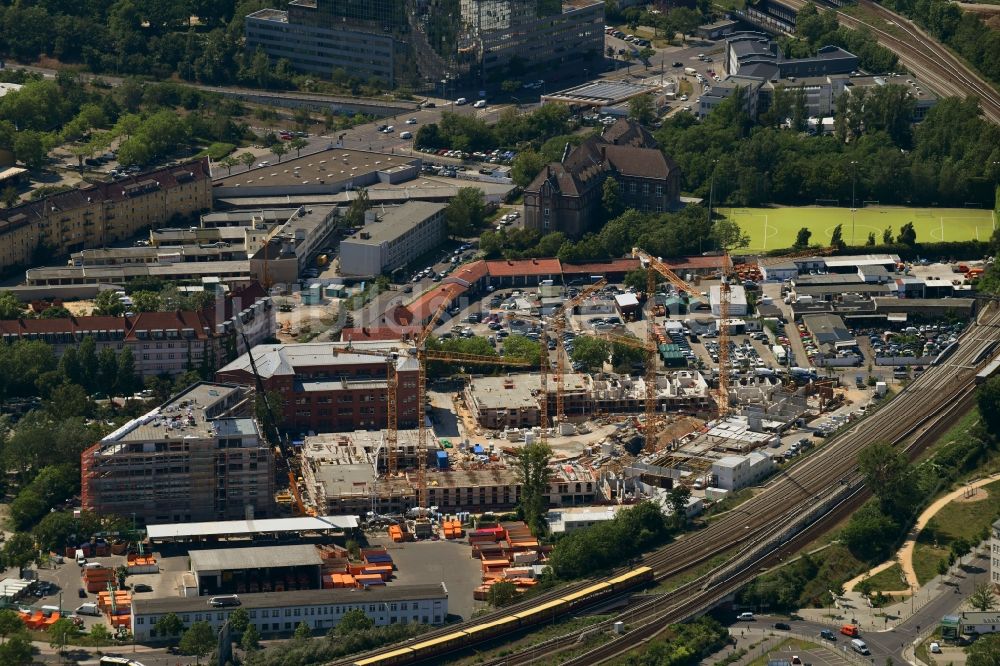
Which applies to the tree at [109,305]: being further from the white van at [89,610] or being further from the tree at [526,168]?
the tree at [526,168]

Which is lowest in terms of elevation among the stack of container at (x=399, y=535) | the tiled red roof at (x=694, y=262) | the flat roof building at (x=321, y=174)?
the stack of container at (x=399, y=535)

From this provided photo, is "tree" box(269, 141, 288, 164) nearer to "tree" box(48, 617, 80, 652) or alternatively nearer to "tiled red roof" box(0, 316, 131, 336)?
"tiled red roof" box(0, 316, 131, 336)

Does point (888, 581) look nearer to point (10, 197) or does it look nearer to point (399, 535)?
point (399, 535)

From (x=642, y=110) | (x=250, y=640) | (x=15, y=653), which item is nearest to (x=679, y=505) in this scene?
(x=250, y=640)

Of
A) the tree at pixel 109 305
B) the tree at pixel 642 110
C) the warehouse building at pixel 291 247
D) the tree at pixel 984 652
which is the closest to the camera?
the tree at pixel 984 652

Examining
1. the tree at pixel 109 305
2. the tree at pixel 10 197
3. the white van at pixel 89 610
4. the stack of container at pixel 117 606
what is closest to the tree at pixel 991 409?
the stack of container at pixel 117 606

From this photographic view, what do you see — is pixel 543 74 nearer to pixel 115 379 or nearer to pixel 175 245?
pixel 175 245
